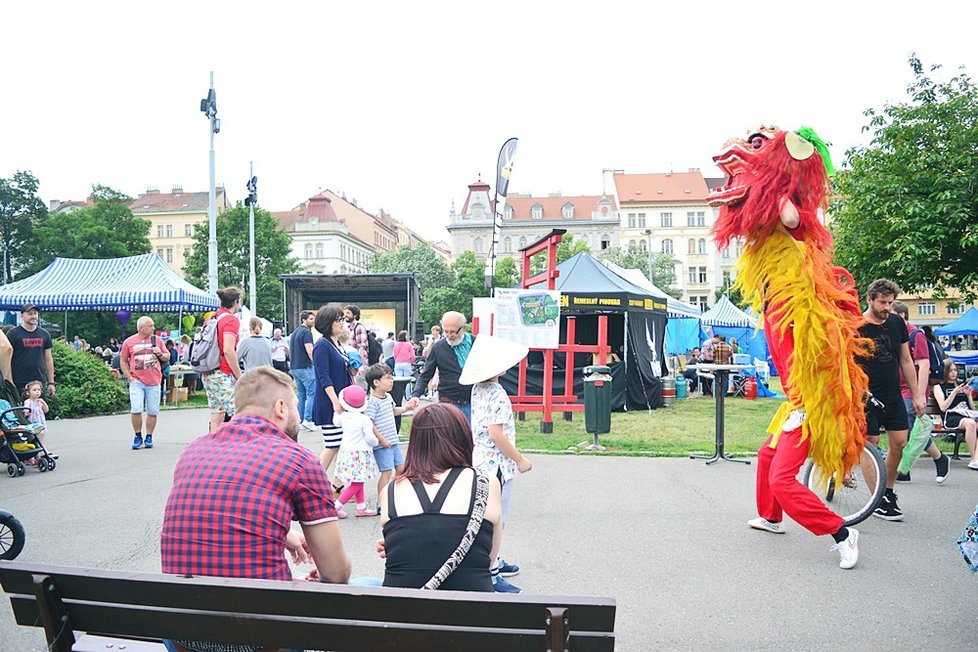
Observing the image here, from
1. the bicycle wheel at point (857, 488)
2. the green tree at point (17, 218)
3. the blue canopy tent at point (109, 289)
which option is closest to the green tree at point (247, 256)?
the green tree at point (17, 218)

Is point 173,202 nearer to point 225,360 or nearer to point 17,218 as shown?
point 17,218

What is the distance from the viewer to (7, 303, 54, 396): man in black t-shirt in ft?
29.4

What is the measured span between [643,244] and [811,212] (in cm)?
8640

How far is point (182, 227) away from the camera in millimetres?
87625

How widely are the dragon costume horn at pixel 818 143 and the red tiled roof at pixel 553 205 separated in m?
92.8

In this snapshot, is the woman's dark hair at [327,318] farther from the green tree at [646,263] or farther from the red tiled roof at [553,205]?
the red tiled roof at [553,205]

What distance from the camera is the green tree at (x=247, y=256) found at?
185ft

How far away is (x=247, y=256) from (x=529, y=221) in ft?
156

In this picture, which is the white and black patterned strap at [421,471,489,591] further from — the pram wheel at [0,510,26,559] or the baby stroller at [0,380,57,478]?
the baby stroller at [0,380,57,478]

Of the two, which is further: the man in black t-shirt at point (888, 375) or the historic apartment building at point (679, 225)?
the historic apartment building at point (679, 225)

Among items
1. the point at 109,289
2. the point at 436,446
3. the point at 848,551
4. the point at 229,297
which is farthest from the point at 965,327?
the point at 436,446

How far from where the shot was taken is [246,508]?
2.36 metres

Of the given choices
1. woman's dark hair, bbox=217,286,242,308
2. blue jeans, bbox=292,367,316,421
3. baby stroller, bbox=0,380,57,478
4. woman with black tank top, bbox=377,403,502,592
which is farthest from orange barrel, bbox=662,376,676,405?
woman with black tank top, bbox=377,403,502,592

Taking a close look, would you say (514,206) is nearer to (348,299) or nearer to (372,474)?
(348,299)
